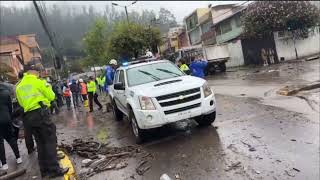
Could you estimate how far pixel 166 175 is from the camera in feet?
20.6

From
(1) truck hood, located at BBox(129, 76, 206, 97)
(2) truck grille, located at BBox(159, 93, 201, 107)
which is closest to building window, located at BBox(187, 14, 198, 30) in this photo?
(1) truck hood, located at BBox(129, 76, 206, 97)

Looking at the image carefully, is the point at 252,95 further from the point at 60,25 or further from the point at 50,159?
the point at 60,25

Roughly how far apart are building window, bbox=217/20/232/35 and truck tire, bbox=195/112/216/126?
37833 mm

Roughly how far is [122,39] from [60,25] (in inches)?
236

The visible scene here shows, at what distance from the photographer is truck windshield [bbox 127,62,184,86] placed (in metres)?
9.71

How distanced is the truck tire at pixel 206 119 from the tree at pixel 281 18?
26.7 m

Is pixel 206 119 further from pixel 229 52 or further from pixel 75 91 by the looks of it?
pixel 229 52

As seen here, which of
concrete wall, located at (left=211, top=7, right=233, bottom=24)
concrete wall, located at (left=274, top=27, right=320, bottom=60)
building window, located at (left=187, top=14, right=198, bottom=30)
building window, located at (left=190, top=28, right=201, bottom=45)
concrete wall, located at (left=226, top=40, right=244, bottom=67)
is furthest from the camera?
building window, located at (left=190, top=28, right=201, bottom=45)

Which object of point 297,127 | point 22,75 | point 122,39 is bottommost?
point 297,127

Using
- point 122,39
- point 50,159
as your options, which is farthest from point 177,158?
point 122,39

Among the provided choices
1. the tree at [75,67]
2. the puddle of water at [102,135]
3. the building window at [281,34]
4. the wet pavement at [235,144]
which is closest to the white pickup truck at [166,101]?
the wet pavement at [235,144]

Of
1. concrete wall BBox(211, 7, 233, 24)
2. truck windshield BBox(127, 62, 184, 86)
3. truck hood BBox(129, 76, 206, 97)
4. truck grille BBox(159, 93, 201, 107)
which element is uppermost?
concrete wall BBox(211, 7, 233, 24)

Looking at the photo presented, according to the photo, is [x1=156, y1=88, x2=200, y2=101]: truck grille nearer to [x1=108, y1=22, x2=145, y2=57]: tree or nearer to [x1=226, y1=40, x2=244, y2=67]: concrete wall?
[x1=108, y1=22, x2=145, y2=57]: tree

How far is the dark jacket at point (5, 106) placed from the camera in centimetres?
739
